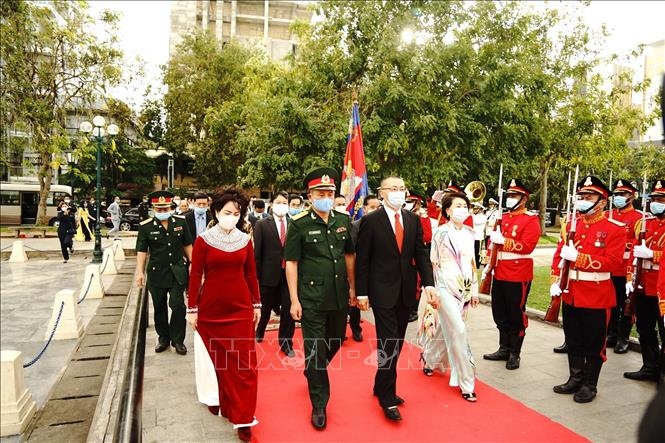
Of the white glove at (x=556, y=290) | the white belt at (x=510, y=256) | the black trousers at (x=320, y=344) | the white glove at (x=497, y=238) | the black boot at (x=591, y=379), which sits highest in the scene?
the white glove at (x=497, y=238)

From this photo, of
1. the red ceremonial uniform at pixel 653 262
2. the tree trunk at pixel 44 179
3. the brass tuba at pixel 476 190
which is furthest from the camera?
the tree trunk at pixel 44 179

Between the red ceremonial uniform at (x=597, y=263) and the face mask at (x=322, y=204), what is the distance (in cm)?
259

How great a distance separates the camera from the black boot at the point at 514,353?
5641 millimetres

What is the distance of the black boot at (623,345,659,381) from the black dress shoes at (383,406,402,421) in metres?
2.94

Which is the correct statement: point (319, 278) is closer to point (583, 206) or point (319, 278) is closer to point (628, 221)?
point (583, 206)

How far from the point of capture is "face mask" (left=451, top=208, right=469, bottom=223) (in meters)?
4.96

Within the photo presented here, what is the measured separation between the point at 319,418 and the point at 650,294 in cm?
410

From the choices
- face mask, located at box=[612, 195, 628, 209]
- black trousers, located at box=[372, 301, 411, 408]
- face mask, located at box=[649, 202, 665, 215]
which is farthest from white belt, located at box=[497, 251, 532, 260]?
black trousers, located at box=[372, 301, 411, 408]

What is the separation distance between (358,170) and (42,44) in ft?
66.6

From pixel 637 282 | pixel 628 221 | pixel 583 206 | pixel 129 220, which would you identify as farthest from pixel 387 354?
pixel 129 220

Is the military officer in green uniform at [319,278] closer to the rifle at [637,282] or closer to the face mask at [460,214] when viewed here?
the face mask at [460,214]

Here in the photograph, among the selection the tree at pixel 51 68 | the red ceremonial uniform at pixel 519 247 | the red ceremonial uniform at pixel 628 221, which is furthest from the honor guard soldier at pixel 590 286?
the tree at pixel 51 68

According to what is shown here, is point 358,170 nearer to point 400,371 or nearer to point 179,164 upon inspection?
point 400,371

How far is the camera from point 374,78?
12945mm
